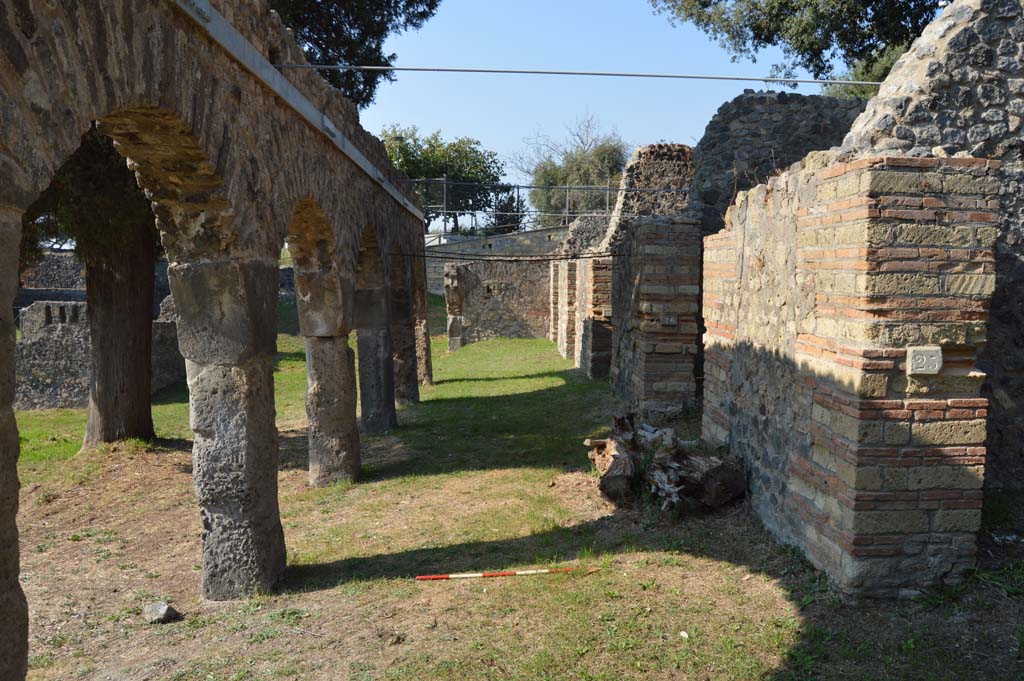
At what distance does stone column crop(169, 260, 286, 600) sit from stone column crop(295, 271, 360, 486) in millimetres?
2360

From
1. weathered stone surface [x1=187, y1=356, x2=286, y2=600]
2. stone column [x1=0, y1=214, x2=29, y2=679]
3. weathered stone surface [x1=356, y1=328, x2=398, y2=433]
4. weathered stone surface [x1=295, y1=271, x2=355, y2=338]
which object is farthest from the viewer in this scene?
weathered stone surface [x1=356, y1=328, x2=398, y2=433]

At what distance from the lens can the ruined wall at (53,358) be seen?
15.4 metres

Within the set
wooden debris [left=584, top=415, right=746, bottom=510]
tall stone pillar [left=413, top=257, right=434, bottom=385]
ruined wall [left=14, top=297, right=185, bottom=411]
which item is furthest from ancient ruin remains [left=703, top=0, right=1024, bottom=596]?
ruined wall [left=14, top=297, right=185, bottom=411]

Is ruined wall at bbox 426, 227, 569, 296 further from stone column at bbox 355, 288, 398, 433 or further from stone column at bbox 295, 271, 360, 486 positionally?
stone column at bbox 295, 271, 360, 486

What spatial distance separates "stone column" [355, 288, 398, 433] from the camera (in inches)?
405

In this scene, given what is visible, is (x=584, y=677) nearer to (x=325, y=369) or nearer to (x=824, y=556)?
(x=824, y=556)

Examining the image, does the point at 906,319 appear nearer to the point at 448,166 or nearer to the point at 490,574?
the point at 490,574

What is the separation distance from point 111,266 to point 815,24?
13.2m

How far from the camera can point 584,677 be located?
3715 millimetres

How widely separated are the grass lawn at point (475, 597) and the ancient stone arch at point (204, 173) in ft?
2.46

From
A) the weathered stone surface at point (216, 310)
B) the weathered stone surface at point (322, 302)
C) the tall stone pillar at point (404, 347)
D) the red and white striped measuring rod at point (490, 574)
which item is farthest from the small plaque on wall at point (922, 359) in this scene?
the tall stone pillar at point (404, 347)

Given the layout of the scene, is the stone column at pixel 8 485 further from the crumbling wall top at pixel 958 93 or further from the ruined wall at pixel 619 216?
the ruined wall at pixel 619 216

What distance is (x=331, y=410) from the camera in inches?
309

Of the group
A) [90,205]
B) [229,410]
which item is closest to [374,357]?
[90,205]
